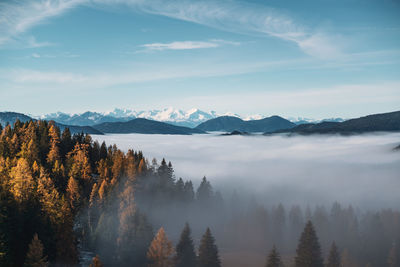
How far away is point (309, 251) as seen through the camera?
66.5m

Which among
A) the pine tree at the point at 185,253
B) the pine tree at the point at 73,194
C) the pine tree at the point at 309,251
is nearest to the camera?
the pine tree at the point at 309,251

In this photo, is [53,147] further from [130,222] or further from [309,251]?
[309,251]

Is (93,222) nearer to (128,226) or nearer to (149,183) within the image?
(128,226)

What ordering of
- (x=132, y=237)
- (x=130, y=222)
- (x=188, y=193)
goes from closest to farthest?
(x=132, y=237), (x=130, y=222), (x=188, y=193)

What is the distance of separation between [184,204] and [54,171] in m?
52.8

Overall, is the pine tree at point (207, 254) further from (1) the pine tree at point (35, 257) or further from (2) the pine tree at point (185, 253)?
(1) the pine tree at point (35, 257)

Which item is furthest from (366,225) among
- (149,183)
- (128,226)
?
(128,226)

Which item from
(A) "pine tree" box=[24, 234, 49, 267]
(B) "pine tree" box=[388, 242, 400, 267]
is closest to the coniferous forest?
(A) "pine tree" box=[24, 234, 49, 267]

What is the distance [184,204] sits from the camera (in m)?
120

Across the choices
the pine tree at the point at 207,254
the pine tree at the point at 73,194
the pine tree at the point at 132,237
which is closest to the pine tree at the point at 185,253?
the pine tree at the point at 207,254

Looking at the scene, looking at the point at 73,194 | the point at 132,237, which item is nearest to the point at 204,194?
the point at 132,237

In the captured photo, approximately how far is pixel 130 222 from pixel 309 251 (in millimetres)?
43995

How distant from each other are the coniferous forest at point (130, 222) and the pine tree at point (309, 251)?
0.73 ft

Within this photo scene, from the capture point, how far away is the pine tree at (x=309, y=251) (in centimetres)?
6556
